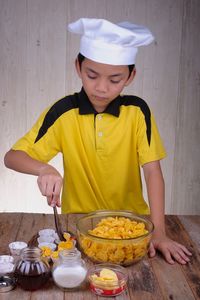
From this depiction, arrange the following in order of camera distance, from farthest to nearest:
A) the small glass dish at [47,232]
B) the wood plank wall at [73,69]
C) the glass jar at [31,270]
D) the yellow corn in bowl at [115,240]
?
1. the wood plank wall at [73,69]
2. the small glass dish at [47,232]
3. the yellow corn in bowl at [115,240]
4. the glass jar at [31,270]

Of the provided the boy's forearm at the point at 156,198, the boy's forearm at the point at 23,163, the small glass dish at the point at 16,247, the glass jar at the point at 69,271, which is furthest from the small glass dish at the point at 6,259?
the boy's forearm at the point at 156,198

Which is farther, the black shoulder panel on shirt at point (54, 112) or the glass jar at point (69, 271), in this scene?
the black shoulder panel on shirt at point (54, 112)

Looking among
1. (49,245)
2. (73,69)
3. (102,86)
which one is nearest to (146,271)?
(49,245)

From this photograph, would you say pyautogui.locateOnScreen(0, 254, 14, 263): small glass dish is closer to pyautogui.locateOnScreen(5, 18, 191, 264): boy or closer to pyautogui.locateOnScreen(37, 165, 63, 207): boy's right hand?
pyautogui.locateOnScreen(37, 165, 63, 207): boy's right hand

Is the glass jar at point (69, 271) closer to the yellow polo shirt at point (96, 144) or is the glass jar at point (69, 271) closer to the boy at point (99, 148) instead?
the boy at point (99, 148)

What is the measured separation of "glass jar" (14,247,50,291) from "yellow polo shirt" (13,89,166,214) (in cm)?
72

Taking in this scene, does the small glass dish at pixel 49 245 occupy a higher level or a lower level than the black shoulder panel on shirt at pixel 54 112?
lower

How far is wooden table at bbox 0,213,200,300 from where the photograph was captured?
1.21m

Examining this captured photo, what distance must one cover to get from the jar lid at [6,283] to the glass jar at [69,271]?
105 mm

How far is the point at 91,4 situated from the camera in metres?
3.04

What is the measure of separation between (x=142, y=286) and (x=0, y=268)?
38cm

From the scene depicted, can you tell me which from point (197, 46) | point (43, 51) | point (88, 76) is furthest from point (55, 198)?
point (197, 46)

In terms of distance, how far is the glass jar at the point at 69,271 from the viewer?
1.22 meters

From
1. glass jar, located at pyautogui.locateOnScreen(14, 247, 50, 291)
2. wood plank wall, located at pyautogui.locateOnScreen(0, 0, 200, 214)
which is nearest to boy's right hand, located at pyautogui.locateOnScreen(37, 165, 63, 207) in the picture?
glass jar, located at pyautogui.locateOnScreen(14, 247, 50, 291)
